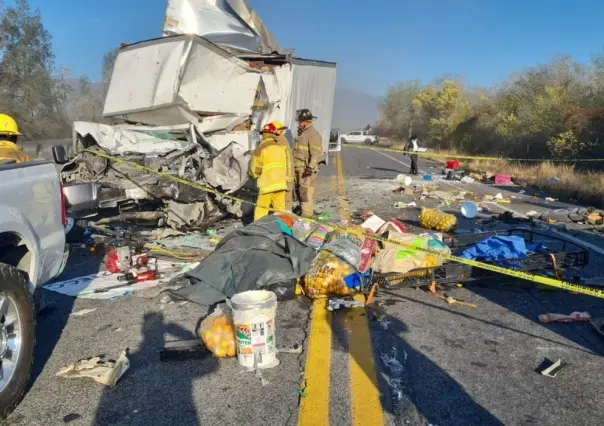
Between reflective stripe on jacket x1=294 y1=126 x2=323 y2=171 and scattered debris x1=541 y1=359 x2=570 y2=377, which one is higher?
reflective stripe on jacket x1=294 y1=126 x2=323 y2=171

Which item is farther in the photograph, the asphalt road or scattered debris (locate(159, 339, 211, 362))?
scattered debris (locate(159, 339, 211, 362))

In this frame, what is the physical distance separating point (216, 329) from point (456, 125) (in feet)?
135

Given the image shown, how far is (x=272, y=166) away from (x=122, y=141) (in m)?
→ 2.72

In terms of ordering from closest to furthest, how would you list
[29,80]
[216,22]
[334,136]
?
[216,22]
[334,136]
[29,80]

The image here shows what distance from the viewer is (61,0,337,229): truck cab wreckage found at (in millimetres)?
7395

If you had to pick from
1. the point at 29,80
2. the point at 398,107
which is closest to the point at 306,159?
the point at 29,80

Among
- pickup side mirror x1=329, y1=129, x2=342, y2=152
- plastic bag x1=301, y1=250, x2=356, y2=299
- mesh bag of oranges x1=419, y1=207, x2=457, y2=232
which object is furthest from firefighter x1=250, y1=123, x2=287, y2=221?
pickup side mirror x1=329, y1=129, x2=342, y2=152

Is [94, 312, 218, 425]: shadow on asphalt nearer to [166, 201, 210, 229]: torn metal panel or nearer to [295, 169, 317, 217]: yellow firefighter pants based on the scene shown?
[166, 201, 210, 229]: torn metal panel

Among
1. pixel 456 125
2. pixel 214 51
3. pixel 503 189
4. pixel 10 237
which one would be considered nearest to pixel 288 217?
pixel 10 237

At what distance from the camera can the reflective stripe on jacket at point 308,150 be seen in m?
8.33

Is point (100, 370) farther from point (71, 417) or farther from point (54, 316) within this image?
point (54, 316)

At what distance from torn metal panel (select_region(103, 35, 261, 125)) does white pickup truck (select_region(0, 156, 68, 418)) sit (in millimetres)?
5082

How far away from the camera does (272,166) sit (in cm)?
661

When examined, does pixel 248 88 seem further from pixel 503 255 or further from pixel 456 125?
pixel 456 125
